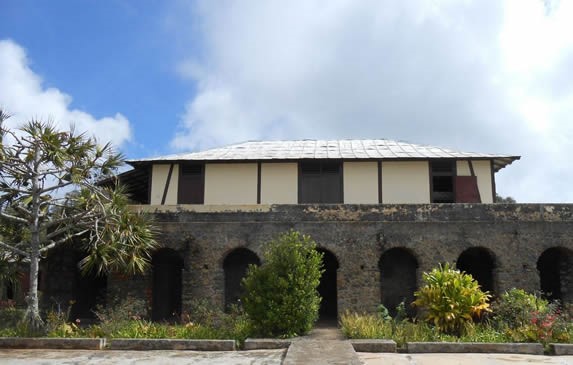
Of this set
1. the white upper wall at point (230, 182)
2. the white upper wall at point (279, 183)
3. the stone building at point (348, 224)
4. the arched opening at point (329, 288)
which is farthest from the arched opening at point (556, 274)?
the white upper wall at point (230, 182)

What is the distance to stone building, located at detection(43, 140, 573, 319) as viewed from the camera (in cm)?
1549

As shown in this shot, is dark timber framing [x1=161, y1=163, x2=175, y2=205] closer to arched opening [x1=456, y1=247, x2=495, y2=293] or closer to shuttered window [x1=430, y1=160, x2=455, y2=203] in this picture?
shuttered window [x1=430, y1=160, x2=455, y2=203]

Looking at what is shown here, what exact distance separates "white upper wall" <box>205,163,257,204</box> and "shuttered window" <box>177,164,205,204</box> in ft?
0.72

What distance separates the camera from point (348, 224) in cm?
1565

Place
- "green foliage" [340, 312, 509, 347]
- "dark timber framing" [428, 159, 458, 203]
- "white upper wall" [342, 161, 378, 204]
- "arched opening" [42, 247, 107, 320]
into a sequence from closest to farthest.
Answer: "green foliage" [340, 312, 509, 347]
"arched opening" [42, 247, 107, 320]
"white upper wall" [342, 161, 378, 204]
"dark timber framing" [428, 159, 458, 203]

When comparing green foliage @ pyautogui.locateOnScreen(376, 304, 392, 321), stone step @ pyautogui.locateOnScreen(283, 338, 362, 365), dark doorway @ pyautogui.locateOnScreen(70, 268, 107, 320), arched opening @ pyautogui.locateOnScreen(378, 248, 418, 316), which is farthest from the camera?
dark doorway @ pyautogui.locateOnScreen(70, 268, 107, 320)

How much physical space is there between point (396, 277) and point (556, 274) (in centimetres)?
521

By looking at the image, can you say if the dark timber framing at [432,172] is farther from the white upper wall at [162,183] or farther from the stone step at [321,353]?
the stone step at [321,353]

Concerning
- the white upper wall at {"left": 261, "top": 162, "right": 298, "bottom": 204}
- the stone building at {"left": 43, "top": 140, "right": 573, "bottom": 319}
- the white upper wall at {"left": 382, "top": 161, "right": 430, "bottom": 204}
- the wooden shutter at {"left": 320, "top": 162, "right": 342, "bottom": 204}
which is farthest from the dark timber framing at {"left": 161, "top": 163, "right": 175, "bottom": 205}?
the white upper wall at {"left": 382, "top": 161, "right": 430, "bottom": 204}

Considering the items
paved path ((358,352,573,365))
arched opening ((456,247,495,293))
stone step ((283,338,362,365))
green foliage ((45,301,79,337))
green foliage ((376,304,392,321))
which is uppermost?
arched opening ((456,247,495,293))

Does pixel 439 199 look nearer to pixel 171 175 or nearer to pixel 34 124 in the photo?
pixel 171 175

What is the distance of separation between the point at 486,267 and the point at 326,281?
514cm

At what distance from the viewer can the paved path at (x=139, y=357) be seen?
31.5ft

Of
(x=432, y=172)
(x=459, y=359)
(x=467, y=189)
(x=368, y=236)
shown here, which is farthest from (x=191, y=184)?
(x=459, y=359)
